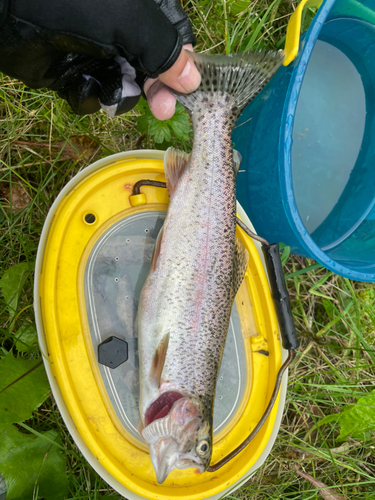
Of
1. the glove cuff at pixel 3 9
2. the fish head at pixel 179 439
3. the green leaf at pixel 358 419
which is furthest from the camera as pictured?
the green leaf at pixel 358 419

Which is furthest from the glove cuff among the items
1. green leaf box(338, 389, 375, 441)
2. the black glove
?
green leaf box(338, 389, 375, 441)

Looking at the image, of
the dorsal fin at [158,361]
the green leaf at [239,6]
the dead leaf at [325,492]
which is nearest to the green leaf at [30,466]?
the dorsal fin at [158,361]

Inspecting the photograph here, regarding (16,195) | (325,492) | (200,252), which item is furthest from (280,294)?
(16,195)

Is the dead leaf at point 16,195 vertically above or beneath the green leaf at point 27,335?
above

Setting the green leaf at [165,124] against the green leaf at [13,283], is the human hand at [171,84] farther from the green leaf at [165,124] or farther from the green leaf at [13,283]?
the green leaf at [13,283]

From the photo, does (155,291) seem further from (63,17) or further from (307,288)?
(307,288)

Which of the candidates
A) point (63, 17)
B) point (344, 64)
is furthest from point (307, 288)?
point (63, 17)

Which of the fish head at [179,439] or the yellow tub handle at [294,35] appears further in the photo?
the yellow tub handle at [294,35]
